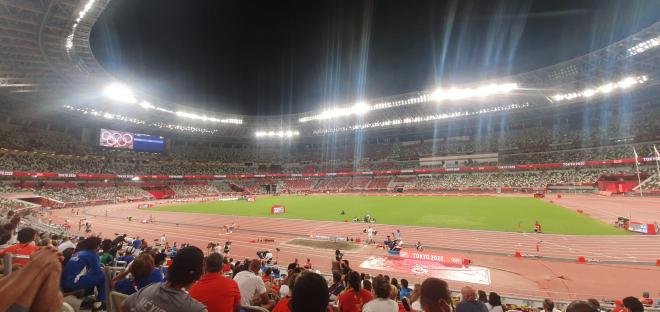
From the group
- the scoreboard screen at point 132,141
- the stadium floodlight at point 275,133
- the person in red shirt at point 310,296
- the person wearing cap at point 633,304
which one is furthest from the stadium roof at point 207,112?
the person wearing cap at point 633,304

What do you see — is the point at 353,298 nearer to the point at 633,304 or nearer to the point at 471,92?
the point at 633,304

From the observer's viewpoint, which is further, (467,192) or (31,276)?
(467,192)

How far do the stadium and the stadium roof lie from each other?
275 mm

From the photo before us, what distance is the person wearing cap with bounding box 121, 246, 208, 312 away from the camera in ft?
8.66

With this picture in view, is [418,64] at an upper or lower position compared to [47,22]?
upper

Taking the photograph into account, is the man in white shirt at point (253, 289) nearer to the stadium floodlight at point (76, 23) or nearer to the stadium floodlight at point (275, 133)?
the stadium floodlight at point (76, 23)

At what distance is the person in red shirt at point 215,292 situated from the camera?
3.74 m

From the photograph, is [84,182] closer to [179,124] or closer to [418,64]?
Answer: [179,124]

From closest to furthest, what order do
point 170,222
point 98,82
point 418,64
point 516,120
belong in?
point 170,222, point 98,82, point 418,64, point 516,120

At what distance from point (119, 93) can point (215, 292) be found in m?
56.9

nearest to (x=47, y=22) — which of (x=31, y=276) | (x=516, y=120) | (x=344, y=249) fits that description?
(x=344, y=249)

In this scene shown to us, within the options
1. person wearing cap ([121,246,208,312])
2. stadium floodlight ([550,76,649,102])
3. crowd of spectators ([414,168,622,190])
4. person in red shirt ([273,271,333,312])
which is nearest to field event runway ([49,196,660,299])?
person in red shirt ([273,271,333,312])

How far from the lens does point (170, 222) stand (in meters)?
33.9

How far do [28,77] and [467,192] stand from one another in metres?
71.9
